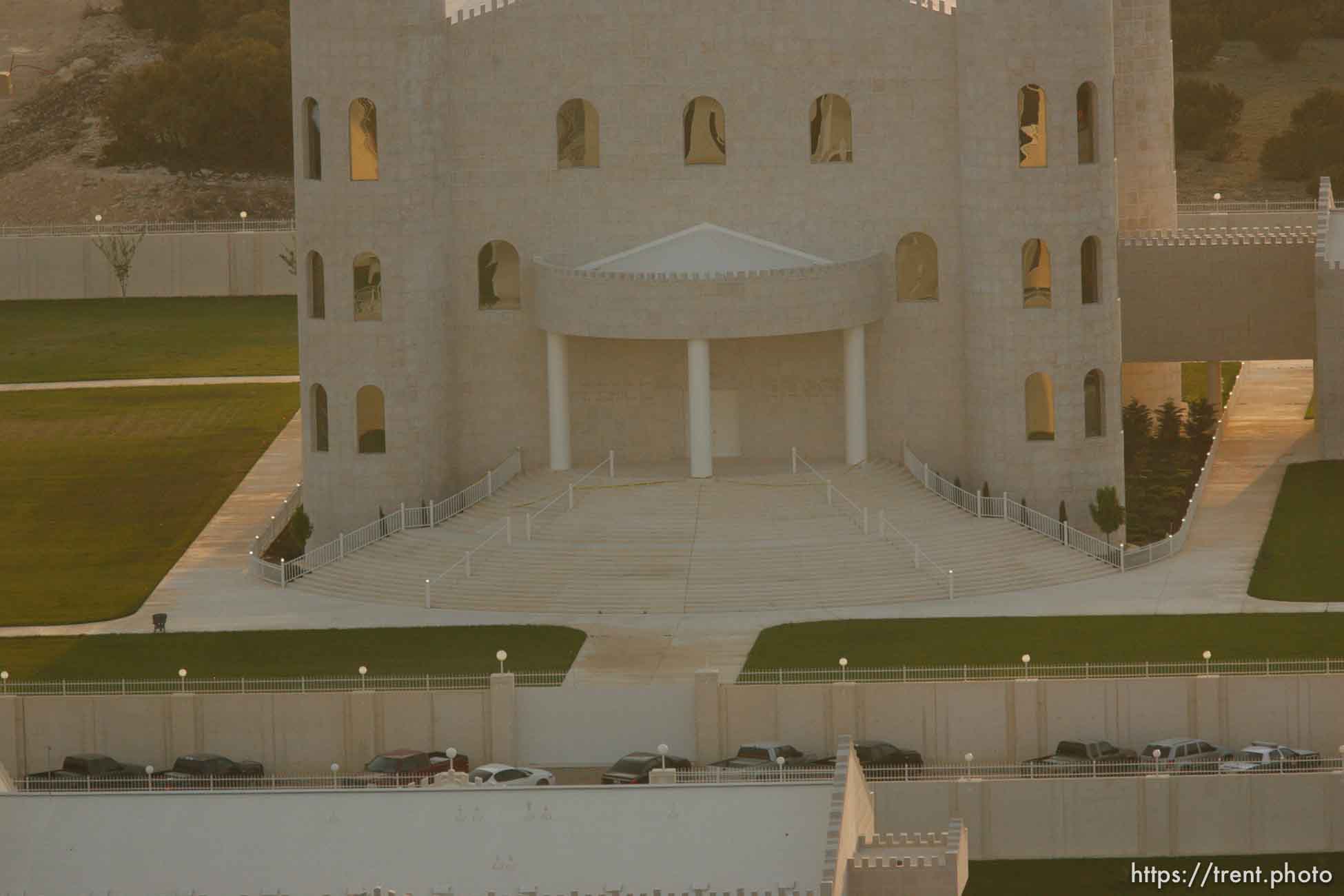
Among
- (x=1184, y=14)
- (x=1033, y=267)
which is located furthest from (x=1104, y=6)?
(x=1184, y=14)

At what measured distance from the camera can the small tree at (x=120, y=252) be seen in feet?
468

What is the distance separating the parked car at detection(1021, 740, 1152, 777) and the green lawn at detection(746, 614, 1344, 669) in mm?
5432

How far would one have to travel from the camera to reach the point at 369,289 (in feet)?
317

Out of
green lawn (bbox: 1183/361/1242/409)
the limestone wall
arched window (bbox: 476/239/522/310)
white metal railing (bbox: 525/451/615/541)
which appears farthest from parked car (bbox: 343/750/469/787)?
the limestone wall

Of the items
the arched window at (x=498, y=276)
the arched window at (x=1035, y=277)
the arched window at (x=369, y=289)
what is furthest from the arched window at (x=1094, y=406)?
the arched window at (x=369, y=289)

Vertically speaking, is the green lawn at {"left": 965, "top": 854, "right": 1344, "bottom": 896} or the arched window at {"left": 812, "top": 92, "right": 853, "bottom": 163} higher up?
the arched window at {"left": 812, "top": 92, "right": 853, "bottom": 163}

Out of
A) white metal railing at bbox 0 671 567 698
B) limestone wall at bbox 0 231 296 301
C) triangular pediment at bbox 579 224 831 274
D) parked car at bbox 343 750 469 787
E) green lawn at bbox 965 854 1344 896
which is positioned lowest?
green lawn at bbox 965 854 1344 896

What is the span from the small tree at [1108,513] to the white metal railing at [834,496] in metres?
6.77

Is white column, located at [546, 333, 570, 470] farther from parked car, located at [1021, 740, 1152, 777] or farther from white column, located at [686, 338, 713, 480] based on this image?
parked car, located at [1021, 740, 1152, 777]

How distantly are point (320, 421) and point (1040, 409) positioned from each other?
20049 mm

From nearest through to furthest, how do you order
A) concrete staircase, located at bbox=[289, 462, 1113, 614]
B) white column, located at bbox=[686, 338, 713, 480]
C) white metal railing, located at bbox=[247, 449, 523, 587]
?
concrete staircase, located at bbox=[289, 462, 1113, 614], white metal railing, located at bbox=[247, 449, 523, 587], white column, located at bbox=[686, 338, 713, 480]

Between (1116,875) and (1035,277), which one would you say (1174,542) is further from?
(1116,875)

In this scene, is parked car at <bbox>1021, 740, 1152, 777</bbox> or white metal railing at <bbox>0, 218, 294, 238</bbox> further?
white metal railing at <bbox>0, 218, 294, 238</bbox>

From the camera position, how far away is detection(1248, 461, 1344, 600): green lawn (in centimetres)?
8775
